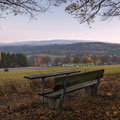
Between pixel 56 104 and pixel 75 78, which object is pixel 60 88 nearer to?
pixel 56 104

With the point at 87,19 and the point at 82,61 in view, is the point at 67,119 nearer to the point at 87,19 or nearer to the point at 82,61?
the point at 87,19

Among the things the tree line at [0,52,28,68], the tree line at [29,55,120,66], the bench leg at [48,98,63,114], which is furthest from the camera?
the tree line at [29,55,120,66]

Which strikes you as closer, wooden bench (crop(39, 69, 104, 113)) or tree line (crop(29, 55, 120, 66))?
wooden bench (crop(39, 69, 104, 113))

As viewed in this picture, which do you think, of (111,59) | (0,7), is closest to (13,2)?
(0,7)

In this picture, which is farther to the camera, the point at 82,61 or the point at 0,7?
the point at 82,61

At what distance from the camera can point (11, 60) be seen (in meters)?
71.1

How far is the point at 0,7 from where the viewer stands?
20.6 ft

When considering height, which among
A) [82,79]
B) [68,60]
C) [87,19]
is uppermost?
[87,19]

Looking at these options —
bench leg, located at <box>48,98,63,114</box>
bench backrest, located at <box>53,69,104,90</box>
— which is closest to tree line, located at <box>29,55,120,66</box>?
bench backrest, located at <box>53,69,104,90</box>

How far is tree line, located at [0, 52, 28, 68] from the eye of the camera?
222 ft

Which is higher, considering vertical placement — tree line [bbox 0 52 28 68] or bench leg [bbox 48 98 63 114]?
bench leg [bbox 48 98 63 114]

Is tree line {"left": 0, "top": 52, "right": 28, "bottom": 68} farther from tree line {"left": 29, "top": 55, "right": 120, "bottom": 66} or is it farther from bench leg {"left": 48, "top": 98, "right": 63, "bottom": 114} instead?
bench leg {"left": 48, "top": 98, "right": 63, "bottom": 114}

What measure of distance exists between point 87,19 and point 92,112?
5893 mm

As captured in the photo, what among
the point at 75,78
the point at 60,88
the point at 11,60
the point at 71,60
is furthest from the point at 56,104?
the point at 71,60
